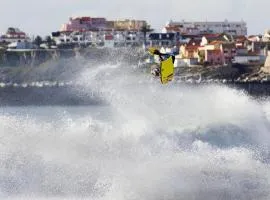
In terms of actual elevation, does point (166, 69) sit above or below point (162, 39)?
above

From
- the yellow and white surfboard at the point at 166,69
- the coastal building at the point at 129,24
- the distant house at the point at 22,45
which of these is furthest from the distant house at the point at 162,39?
the yellow and white surfboard at the point at 166,69

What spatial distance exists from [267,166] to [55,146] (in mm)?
5219

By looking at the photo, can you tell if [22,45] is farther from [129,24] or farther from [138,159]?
[138,159]

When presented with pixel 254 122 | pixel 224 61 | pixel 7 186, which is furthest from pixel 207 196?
pixel 224 61

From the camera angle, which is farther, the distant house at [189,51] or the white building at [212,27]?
the white building at [212,27]

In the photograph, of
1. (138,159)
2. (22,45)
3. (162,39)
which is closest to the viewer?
(138,159)

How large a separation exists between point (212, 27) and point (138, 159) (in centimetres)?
12153

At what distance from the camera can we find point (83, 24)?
145250mm

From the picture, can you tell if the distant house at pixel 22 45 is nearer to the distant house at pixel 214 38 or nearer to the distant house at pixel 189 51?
the distant house at pixel 214 38

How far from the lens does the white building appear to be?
A: 142650 mm

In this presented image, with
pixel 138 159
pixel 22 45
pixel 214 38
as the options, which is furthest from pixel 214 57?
pixel 138 159

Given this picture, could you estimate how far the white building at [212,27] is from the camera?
468ft

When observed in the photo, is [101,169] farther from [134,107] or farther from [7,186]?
[134,107]

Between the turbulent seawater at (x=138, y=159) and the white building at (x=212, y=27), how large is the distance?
108 meters
